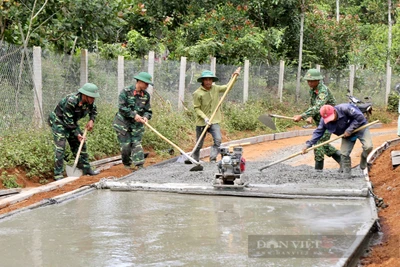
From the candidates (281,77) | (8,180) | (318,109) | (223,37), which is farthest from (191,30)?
(8,180)

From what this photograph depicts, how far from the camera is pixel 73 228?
22.9ft

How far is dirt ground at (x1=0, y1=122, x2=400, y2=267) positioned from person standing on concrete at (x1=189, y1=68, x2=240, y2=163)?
1411 mm

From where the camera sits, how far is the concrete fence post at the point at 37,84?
42.4ft

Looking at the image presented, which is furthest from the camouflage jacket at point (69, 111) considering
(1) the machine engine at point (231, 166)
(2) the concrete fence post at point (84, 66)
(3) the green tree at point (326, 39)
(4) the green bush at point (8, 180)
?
(3) the green tree at point (326, 39)

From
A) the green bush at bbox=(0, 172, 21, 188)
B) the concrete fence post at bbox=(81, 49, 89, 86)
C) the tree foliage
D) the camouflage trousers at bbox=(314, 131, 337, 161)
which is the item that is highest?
the tree foliage

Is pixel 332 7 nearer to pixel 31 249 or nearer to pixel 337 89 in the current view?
pixel 337 89

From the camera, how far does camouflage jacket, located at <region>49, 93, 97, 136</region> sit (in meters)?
11.0

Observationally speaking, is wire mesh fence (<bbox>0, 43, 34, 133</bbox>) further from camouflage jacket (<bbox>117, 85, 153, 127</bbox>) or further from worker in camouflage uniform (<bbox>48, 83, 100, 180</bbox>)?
camouflage jacket (<bbox>117, 85, 153, 127</bbox>)

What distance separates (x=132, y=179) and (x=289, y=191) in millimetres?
2478

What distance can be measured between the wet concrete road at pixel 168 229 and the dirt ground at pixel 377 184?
265mm

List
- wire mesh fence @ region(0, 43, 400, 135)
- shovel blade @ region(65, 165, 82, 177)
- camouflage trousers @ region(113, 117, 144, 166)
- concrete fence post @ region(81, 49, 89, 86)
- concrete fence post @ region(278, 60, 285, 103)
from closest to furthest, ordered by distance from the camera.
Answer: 1. shovel blade @ region(65, 165, 82, 177)
2. camouflage trousers @ region(113, 117, 144, 166)
3. wire mesh fence @ region(0, 43, 400, 135)
4. concrete fence post @ region(81, 49, 89, 86)
5. concrete fence post @ region(278, 60, 285, 103)

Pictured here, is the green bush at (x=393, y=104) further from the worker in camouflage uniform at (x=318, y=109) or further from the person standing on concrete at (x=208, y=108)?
the worker in camouflage uniform at (x=318, y=109)

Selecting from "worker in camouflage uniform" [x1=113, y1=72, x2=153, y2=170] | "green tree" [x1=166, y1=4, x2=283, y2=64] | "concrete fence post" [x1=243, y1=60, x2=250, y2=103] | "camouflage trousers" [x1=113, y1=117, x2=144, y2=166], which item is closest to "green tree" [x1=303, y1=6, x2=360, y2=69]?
"green tree" [x1=166, y1=4, x2=283, y2=64]

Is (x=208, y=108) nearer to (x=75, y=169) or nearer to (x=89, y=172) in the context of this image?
(x=89, y=172)
